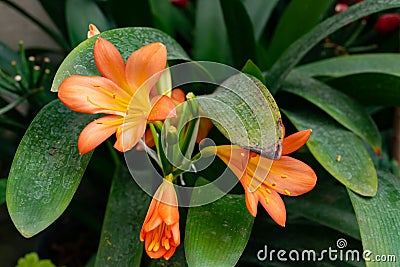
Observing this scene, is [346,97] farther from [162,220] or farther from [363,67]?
[162,220]

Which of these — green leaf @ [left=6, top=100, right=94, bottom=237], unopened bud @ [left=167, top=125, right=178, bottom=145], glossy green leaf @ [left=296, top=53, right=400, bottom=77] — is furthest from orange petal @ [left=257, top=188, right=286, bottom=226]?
glossy green leaf @ [left=296, top=53, right=400, bottom=77]

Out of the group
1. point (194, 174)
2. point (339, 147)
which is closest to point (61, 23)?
point (194, 174)

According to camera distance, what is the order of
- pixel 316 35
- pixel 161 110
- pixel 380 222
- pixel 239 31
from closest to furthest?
pixel 161 110, pixel 380 222, pixel 316 35, pixel 239 31

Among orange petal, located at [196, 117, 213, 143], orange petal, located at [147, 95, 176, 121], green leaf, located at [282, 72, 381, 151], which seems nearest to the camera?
orange petal, located at [147, 95, 176, 121]

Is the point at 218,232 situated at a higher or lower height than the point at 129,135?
lower

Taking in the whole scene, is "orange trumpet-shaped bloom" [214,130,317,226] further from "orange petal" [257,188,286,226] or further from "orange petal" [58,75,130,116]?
"orange petal" [58,75,130,116]

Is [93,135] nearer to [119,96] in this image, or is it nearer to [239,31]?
[119,96]

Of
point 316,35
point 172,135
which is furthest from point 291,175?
point 316,35
